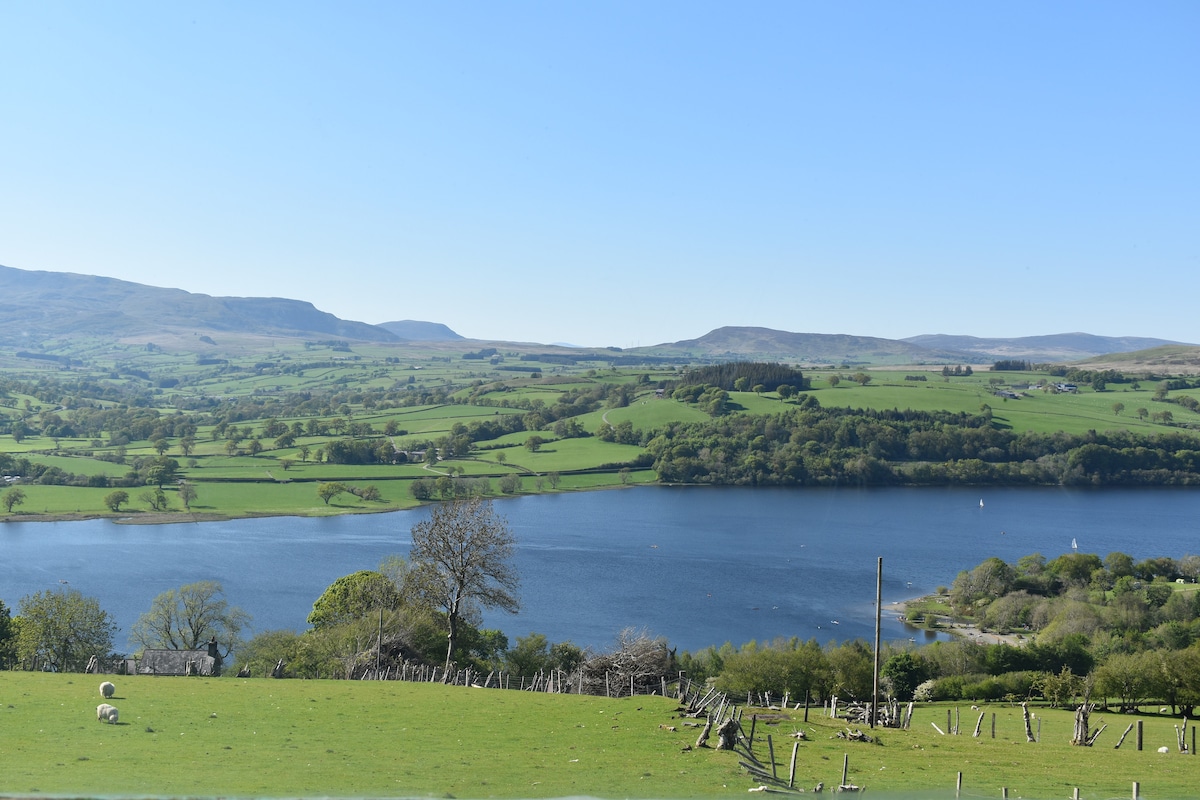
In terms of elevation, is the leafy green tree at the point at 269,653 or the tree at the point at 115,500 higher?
the leafy green tree at the point at 269,653

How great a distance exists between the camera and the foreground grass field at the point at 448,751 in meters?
13.5

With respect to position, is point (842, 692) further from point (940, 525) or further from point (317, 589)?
point (940, 525)

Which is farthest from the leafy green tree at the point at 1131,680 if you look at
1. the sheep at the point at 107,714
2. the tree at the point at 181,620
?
the tree at the point at 181,620

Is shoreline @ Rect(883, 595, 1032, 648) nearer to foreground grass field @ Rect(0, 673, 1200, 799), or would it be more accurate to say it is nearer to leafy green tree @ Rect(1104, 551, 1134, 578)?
leafy green tree @ Rect(1104, 551, 1134, 578)

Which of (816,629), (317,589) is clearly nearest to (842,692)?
(816,629)

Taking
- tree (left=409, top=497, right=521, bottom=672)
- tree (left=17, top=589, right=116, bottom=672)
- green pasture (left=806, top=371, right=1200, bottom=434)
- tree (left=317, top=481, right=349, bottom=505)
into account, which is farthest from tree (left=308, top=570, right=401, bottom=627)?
green pasture (left=806, top=371, right=1200, bottom=434)

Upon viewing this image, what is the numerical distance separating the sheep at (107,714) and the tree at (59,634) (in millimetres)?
17668

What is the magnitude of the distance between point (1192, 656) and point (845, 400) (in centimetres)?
11053

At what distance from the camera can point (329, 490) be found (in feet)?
309

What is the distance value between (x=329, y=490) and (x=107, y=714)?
79373 millimetres

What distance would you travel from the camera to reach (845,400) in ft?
457

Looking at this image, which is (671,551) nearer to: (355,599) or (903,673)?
(903,673)

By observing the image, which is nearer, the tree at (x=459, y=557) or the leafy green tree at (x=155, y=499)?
the tree at (x=459, y=557)

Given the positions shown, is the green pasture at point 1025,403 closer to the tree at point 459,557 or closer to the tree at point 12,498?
the tree at point 12,498
